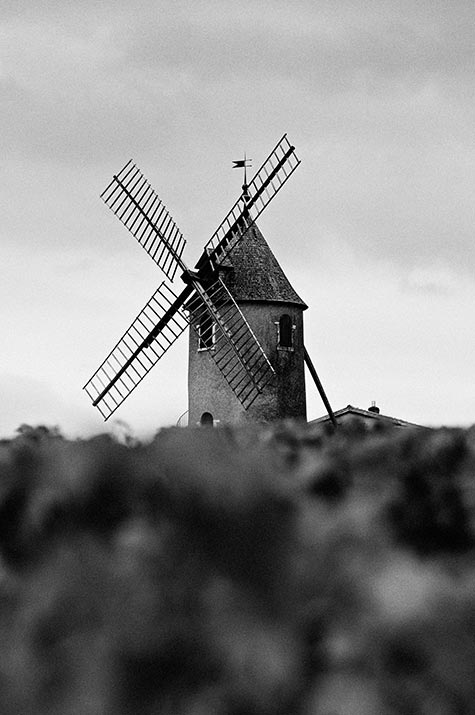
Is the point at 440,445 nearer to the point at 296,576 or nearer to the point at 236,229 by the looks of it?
the point at 296,576

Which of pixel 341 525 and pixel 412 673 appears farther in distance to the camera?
pixel 341 525

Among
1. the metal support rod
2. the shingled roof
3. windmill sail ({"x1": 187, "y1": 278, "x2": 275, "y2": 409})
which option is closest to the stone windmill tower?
the shingled roof

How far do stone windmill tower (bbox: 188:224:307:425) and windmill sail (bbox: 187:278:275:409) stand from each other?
327 mm

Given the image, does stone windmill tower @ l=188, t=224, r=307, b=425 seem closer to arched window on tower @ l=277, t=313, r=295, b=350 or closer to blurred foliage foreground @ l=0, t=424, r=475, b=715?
arched window on tower @ l=277, t=313, r=295, b=350

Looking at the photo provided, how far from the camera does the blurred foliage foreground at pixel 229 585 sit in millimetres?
1158

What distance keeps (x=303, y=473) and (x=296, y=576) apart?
0.65 ft

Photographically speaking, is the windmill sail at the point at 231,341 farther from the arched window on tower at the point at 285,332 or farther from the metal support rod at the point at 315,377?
the metal support rod at the point at 315,377

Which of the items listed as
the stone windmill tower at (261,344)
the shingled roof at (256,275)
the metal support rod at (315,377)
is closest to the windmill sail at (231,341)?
the stone windmill tower at (261,344)

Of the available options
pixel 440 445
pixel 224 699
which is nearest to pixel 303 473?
pixel 440 445

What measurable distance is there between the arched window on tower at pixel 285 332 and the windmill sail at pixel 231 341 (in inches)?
49.2

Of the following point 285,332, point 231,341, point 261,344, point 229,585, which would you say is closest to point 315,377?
point 285,332

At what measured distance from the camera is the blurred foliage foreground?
1.16 meters

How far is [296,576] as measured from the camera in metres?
1.24

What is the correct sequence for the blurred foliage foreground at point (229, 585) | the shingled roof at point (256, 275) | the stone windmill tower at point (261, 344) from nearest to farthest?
the blurred foliage foreground at point (229, 585)
the stone windmill tower at point (261, 344)
the shingled roof at point (256, 275)
